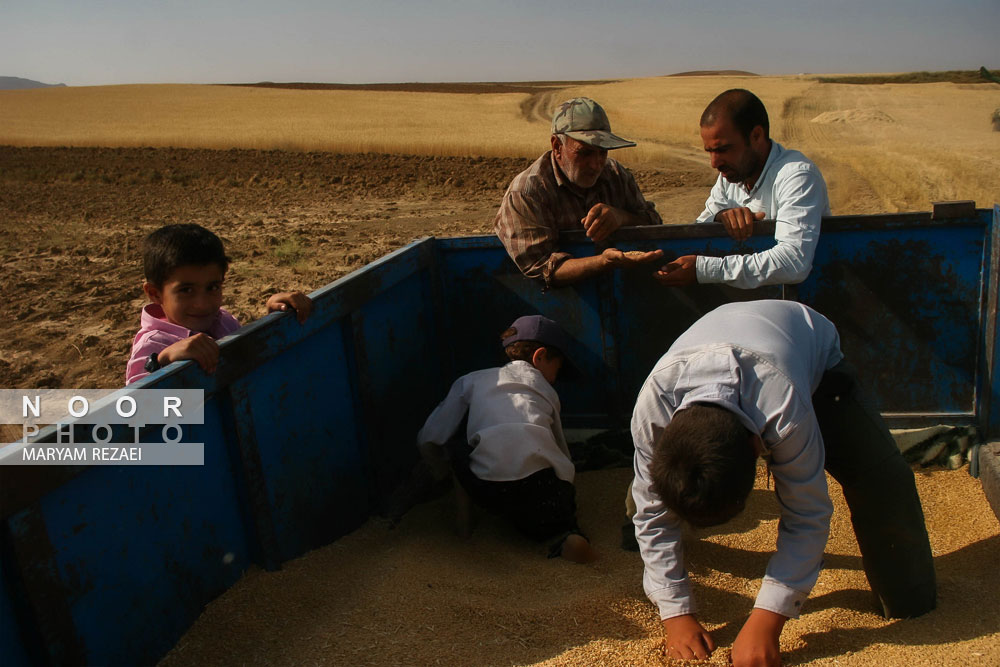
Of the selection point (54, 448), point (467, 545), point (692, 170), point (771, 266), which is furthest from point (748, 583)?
point (692, 170)

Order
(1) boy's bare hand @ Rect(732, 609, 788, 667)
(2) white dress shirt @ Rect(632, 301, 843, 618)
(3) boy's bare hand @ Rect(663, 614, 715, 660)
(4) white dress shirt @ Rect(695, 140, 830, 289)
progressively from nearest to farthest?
(2) white dress shirt @ Rect(632, 301, 843, 618) → (1) boy's bare hand @ Rect(732, 609, 788, 667) → (3) boy's bare hand @ Rect(663, 614, 715, 660) → (4) white dress shirt @ Rect(695, 140, 830, 289)

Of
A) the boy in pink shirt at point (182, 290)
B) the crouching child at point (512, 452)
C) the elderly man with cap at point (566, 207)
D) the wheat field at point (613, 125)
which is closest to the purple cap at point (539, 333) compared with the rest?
the crouching child at point (512, 452)

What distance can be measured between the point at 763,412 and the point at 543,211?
2.11m

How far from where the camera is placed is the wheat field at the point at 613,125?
1502cm

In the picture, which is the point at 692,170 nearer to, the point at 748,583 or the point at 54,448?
the point at 748,583

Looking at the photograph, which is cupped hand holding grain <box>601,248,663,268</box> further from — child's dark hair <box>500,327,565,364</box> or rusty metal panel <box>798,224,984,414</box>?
rusty metal panel <box>798,224,984,414</box>

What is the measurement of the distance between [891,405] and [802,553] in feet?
6.44

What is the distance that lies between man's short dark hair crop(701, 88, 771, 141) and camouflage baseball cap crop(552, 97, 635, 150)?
42 cm

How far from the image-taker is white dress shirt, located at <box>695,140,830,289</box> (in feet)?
12.5

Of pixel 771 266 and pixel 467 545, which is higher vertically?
pixel 771 266

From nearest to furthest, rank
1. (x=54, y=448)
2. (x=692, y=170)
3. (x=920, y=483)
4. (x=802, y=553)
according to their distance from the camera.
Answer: (x=54, y=448), (x=802, y=553), (x=920, y=483), (x=692, y=170)

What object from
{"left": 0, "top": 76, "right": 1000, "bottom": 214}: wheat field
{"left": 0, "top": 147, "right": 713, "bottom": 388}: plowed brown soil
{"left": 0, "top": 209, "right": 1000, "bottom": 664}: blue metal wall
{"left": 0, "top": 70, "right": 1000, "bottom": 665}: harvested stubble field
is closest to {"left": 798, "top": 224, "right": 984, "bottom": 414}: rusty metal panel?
{"left": 0, "top": 209, "right": 1000, "bottom": 664}: blue metal wall

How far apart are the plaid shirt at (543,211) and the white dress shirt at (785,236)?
28.3 inches

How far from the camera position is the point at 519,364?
12.6 feet
